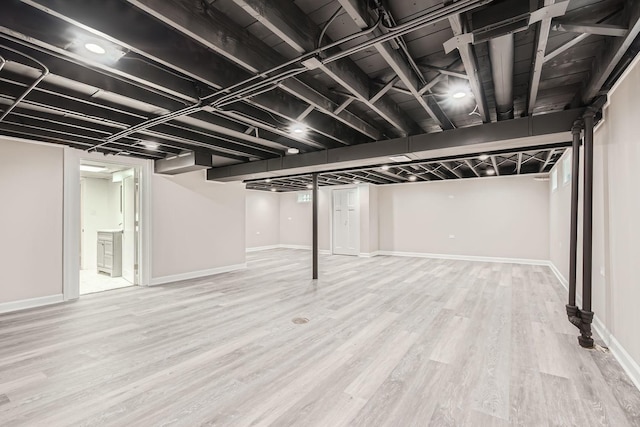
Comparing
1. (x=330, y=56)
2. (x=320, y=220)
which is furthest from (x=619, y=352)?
(x=320, y=220)

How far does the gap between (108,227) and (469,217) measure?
996cm

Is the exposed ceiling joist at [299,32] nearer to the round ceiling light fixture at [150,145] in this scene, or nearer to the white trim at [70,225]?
the round ceiling light fixture at [150,145]

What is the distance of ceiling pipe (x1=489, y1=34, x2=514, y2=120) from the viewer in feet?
6.57

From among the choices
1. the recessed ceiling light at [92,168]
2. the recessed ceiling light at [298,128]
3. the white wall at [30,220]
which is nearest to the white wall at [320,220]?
the recessed ceiling light at [92,168]

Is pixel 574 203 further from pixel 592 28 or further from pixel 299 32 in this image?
pixel 299 32

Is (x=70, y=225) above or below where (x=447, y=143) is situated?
below

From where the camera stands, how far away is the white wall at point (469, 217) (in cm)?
786

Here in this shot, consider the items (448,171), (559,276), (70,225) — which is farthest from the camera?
(448,171)

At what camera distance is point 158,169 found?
18.9ft

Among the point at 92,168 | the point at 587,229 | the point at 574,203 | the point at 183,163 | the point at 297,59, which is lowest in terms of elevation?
the point at 587,229

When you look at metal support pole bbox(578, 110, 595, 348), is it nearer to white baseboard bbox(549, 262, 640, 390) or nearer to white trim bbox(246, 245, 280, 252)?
white baseboard bbox(549, 262, 640, 390)

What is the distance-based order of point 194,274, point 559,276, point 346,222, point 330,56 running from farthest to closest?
point 346,222 < point 194,274 < point 559,276 < point 330,56

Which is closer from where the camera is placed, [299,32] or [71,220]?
[299,32]

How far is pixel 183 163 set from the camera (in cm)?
520
